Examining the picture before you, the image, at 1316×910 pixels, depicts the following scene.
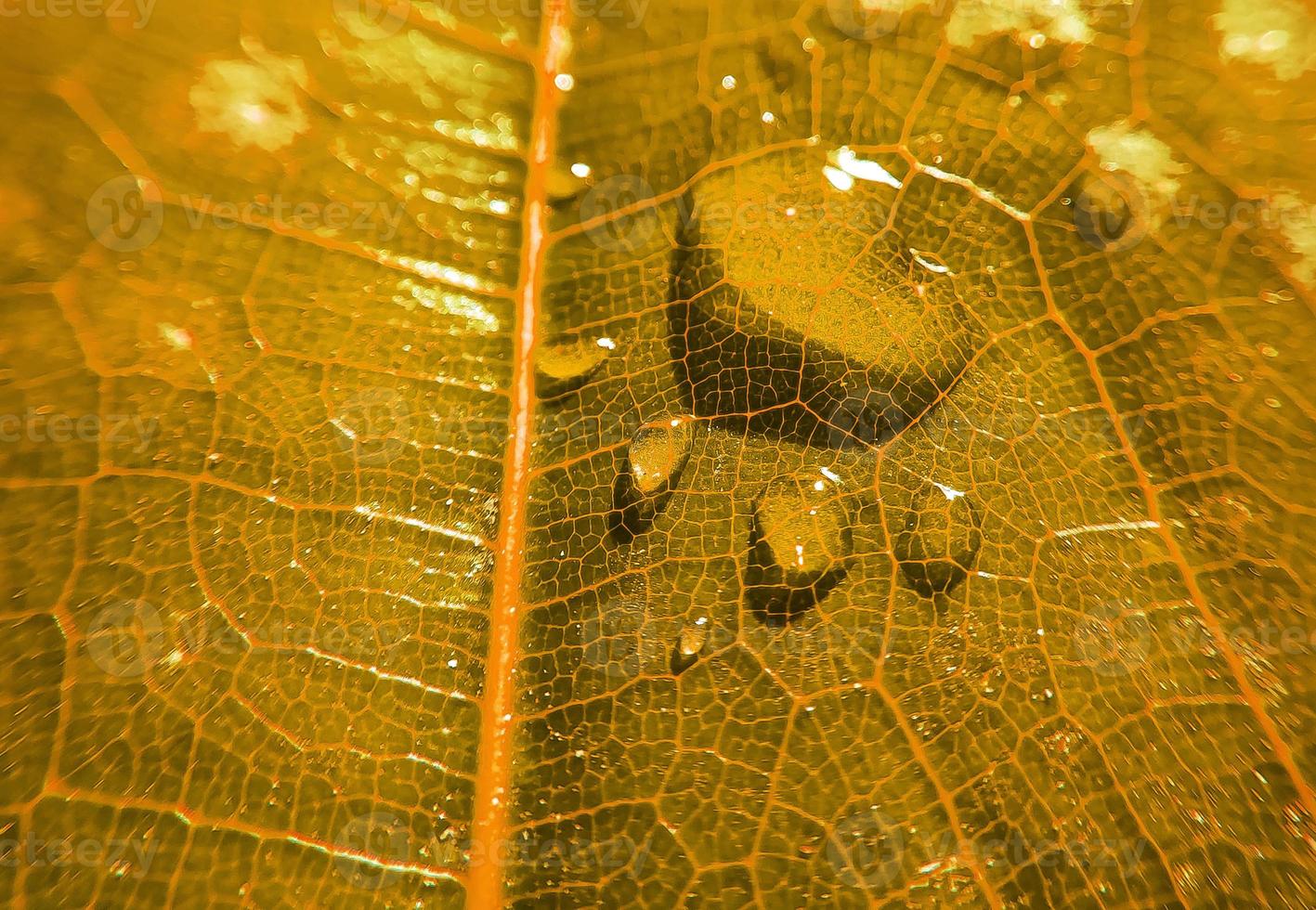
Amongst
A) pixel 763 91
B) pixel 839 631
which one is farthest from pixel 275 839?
pixel 763 91

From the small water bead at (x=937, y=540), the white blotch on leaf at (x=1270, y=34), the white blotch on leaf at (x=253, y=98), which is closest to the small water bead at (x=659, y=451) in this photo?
the small water bead at (x=937, y=540)

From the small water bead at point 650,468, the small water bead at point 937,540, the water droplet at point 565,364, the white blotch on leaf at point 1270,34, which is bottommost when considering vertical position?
the small water bead at point 937,540

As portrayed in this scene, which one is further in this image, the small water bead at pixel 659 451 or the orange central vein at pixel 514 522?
the small water bead at pixel 659 451

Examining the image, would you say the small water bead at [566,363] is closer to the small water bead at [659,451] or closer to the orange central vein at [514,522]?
the orange central vein at [514,522]

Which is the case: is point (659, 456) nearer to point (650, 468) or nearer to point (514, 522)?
point (650, 468)

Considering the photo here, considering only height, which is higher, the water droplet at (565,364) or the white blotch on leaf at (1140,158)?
the white blotch on leaf at (1140,158)

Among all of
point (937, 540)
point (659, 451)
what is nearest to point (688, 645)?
point (659, 451)
